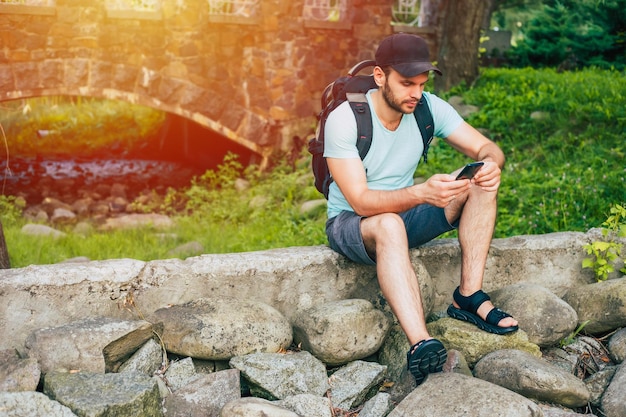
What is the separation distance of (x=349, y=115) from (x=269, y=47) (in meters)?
6.09

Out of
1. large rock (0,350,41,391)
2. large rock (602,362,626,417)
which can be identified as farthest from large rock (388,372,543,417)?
large rock (0,350,41,391)

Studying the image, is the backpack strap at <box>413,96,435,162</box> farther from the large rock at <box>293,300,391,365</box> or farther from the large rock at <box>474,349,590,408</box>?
the large rock at <box>474,349,590,408</box>

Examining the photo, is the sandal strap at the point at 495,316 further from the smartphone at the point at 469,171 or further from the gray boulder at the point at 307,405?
the gray boulder at the point at 307,405

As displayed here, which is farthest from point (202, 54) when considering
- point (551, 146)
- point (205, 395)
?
point (205, 395)

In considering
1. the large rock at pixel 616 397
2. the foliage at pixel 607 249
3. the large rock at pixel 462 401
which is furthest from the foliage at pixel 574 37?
the large rock at pixel 462 401

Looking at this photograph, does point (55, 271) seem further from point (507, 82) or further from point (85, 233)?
point (507, 82)

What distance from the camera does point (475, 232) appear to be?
364 centimetres

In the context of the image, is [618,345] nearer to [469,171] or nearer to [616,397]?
[616,397]

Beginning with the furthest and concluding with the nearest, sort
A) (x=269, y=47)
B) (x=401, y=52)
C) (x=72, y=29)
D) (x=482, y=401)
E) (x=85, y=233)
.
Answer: (x=269, y=47), (x=72, y=29), (x=85, y=233), (x=401, y=52), (x=482, y=401)

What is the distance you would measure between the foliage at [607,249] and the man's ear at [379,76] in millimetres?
1569

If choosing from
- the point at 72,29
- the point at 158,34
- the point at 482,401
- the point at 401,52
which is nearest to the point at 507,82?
the point at 158,34

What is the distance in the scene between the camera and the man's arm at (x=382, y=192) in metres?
3.29

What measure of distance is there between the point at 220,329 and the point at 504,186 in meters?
3.65

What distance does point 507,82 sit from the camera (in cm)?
980
